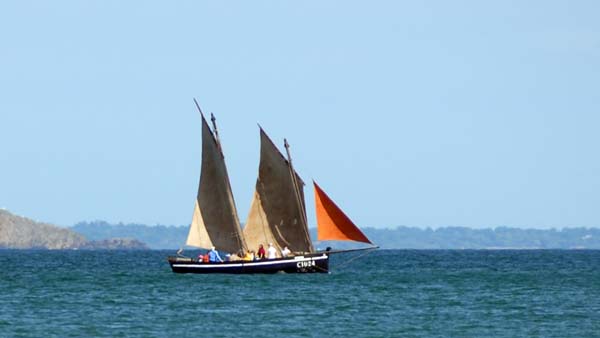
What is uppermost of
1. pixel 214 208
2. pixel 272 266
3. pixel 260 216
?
pixel 214 208

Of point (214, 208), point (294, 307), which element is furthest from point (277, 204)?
point (294, 307)

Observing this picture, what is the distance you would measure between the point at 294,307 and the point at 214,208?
2467 centimetres

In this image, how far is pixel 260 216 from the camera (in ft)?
306

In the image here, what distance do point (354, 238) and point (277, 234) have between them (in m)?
6.13

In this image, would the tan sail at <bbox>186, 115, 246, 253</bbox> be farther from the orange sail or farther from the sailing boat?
the orange sail

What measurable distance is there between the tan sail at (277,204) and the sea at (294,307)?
9.49 ft

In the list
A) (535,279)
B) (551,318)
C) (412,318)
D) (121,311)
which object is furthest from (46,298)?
(535,279)

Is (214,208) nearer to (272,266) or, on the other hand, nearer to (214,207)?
(214,207)

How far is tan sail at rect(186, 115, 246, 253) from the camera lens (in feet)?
305

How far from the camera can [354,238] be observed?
90438 millimetres

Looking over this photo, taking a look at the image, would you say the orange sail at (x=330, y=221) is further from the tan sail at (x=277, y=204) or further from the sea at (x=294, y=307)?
the sea at (x=294, y=307)

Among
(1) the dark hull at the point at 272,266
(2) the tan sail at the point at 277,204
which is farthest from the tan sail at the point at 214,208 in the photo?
(1) the dark hull at the point at 272,266

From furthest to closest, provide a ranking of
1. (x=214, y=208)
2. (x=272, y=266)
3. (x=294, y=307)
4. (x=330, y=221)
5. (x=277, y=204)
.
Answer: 1. (x=214, y=208)
2. (x=272, y=266)
3. (x=277, y=204)
4. (x=330, y=221)
5. (x=294, y=307)

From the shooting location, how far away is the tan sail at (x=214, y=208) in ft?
305
